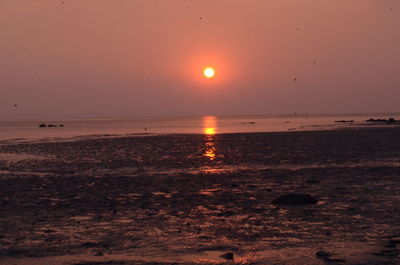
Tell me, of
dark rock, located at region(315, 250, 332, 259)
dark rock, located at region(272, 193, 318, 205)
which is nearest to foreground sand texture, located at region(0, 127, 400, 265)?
dark rock, located at region(315, 250, 332, 259)

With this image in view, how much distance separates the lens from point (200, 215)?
14852 mm

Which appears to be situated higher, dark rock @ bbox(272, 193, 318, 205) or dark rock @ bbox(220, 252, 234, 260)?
dark rock @ bbox(220, 252, 234, 260)

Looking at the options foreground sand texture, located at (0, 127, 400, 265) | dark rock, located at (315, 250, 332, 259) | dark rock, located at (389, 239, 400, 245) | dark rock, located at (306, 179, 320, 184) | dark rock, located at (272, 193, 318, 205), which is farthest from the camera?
dark rock, located at (306, 179, 320, 184)

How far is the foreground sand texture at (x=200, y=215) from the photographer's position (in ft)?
35.1

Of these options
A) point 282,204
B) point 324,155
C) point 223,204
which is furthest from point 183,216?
point 324,155

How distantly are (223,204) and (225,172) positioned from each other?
9848mm

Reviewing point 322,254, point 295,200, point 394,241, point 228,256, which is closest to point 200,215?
point 295,200

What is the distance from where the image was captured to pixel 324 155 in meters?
35.7

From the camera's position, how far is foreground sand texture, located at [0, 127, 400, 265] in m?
10.7

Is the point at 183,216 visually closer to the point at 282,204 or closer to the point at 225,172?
the point at 282,204

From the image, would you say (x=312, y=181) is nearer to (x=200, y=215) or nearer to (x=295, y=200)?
(x=295, y=200)

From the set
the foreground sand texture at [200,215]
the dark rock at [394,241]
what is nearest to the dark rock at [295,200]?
the foreground sand texture at [200,215]

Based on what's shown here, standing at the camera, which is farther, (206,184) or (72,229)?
(206,184)

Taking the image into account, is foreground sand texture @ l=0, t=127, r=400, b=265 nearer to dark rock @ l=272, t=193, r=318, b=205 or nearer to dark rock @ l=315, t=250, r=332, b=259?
dark rock @ l=315, t=250, r=332, b=259
